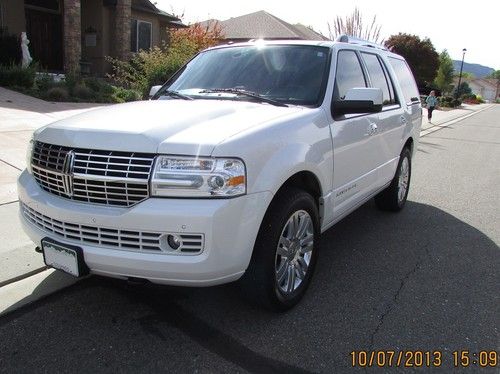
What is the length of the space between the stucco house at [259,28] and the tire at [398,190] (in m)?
31.4

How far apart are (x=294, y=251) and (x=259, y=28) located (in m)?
38.0

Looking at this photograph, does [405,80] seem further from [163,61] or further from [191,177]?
[163,61]

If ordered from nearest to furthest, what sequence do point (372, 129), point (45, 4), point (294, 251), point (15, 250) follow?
1. point (294, 251)
2. point (15, 250)
3. point (372, 129)
4. point (45, 4)

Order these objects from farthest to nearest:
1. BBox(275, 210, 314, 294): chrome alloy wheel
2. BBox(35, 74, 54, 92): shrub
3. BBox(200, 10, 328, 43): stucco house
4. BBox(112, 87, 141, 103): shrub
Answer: BBox(200, 10, 328, 43): stucco house → BBox(112, 87, 141, 103): shrub → BBox(35, 74, 54, 92): shrub → BBox(275, 210, 314, 294): chrome alloy wheel

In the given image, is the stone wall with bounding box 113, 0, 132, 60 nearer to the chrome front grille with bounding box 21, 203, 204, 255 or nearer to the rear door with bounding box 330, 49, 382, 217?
the rear door with bounding box 330, 49, 382, 217

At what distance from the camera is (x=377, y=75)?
202 inches

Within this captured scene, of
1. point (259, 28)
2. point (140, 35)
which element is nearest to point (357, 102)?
point (140, 35)

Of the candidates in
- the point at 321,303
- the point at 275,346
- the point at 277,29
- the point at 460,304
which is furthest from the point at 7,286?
the point at 277,29

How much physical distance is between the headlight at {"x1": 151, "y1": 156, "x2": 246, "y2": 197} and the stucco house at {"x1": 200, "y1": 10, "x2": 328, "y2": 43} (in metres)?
34.6

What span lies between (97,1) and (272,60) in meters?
19.4

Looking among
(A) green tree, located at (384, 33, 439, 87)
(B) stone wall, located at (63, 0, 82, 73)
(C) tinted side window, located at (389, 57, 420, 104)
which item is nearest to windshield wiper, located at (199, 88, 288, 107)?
(C) tinted side window, located at (389, 57, 420, 104)

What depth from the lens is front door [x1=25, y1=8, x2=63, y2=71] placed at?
752 inches

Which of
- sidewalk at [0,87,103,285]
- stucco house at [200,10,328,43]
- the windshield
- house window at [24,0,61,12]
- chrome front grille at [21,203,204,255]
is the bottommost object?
sidewalk at [0,87,103,285]

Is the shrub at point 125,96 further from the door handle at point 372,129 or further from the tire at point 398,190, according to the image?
the door handle at point 372,129
